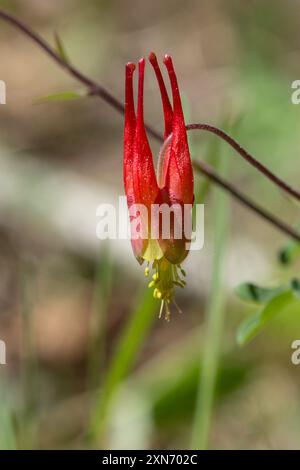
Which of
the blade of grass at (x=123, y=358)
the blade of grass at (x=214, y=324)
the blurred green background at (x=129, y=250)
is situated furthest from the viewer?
the blurred green background at (x=129, y=250)

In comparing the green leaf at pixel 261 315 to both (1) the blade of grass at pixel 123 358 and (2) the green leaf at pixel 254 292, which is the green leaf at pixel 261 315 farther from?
(1) the blade of grass at pixel 123 358

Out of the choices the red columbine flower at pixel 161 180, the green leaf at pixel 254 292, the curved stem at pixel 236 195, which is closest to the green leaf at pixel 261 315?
the green leaf at pixel 254 292

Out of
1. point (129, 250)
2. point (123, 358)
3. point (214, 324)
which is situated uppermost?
point (129, 250)

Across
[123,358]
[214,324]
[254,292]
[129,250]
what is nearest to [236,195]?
[254,292]

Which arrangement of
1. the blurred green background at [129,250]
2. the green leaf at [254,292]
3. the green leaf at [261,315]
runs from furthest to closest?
the blurred green background at [129,250] < the green leaf at [254,292] < the green leaf at [261,315]

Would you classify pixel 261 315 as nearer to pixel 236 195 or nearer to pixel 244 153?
pixel 236 195

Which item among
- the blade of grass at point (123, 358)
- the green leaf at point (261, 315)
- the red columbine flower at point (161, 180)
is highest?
the red columbine flower at point (161, 180)

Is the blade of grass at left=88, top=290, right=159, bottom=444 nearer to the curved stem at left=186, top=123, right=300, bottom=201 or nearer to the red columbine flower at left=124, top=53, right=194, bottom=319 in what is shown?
the curved stem at left=186, top=123, right=300, bottom=201

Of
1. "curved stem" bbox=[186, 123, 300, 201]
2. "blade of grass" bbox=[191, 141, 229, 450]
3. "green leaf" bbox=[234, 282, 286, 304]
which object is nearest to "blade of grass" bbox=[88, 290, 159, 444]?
"blade of grass" bbox=[191, 141, 229, 450]

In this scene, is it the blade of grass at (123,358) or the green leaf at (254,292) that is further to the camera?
the blade of grass at (123,358)
